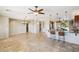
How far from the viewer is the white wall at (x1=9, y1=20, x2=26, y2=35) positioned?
2844 millimetres

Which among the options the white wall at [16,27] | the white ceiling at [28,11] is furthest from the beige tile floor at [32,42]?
the white ceiling at [28,11]

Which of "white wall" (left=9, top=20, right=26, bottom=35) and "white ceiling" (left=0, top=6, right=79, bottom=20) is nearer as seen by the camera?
"white ceiling" (left=0, top=6, right=79, bottom=20)

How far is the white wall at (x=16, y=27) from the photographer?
112 inches

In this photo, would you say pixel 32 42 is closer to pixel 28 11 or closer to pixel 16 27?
pixel 16 27

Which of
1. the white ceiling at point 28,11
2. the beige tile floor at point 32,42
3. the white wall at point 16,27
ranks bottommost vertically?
the beige tile floor at point 32,42

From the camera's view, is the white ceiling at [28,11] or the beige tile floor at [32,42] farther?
the beige tile floor at [32,42]

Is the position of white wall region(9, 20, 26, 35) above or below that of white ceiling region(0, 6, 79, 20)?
below

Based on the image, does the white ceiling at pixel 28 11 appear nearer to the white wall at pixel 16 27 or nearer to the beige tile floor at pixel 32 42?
the white wall at pixel 16 27

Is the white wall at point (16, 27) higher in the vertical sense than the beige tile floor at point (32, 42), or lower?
higher

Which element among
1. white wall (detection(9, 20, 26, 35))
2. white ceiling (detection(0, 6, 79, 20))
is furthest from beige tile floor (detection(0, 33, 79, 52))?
white ceiling (detection(0, 6, 79, 20))

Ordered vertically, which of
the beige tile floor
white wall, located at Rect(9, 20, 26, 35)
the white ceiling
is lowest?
the beige tile floor

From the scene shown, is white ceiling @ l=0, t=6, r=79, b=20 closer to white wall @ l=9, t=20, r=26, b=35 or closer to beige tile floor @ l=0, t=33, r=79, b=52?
white wall @ l=9, t=20, r=26, b=35
